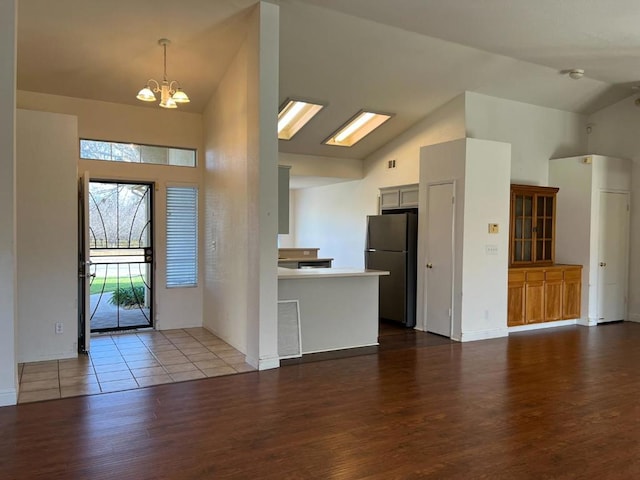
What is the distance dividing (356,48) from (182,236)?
325 centimetres

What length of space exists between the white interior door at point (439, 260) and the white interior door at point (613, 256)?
8.73ft

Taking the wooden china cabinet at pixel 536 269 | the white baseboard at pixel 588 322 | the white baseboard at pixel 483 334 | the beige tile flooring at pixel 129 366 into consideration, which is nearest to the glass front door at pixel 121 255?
the beige tile flooring at pixel 129 366

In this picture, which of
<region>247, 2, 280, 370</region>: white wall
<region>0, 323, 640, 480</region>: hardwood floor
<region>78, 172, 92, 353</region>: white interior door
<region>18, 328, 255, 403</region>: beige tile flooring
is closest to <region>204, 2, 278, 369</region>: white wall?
<region>247, 2, 280, 370</region>: white wall

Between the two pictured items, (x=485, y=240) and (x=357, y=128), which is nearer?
(x=485, y=240)

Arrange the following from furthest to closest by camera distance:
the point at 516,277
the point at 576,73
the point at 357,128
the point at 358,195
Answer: the point at 358,195 < the point at 357,128 < the point at 516,277 < the point at 576,73

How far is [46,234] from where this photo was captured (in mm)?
4648

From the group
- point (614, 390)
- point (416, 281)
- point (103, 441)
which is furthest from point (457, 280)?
point (103, 441)

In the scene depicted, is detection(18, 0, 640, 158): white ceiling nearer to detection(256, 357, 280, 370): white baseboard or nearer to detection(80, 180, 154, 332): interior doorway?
detection(80, 180, 154, 332): interior doorway

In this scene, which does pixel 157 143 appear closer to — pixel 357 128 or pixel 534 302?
pixel 357 128

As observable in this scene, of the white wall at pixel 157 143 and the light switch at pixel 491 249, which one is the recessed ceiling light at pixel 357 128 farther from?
the light switch at pixel 491 249

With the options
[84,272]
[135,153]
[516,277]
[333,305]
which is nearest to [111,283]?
[84,272]

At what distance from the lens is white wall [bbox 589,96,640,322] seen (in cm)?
704

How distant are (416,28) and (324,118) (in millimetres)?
2209

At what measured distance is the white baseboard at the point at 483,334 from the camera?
5703mm
